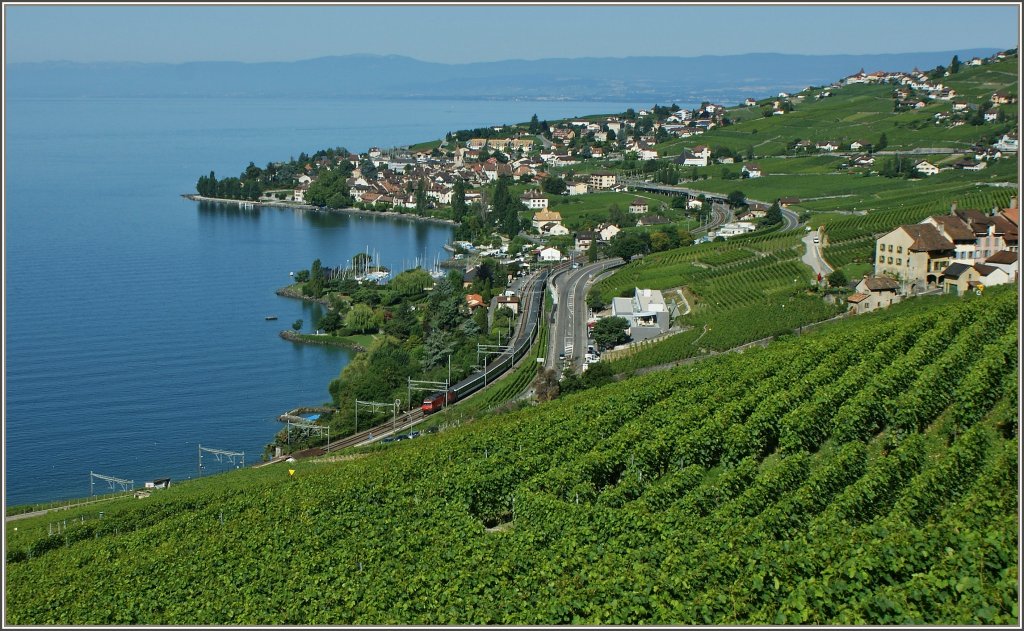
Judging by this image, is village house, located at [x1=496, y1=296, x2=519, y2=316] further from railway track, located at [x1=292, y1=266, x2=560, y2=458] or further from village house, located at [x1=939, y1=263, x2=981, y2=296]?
village house, located at [x1=939, y1=263, x2=981, y2=296]

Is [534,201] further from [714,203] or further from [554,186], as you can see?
[714,203]

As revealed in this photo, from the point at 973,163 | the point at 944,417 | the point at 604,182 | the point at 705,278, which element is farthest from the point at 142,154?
the point at 944,417

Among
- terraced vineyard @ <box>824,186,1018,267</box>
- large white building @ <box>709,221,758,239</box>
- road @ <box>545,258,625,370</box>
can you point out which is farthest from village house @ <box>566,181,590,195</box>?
terraced vineyard @ <box>824,186,1018,267</box>

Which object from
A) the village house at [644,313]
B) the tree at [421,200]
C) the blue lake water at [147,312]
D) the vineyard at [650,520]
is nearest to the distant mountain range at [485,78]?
the blue lake water at [147,312]

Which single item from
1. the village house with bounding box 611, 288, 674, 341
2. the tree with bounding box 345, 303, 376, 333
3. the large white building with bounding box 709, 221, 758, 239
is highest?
the large white building with bounding box 709, 221, 758, 239

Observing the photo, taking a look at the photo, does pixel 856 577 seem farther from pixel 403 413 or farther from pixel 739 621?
pixel 403 413

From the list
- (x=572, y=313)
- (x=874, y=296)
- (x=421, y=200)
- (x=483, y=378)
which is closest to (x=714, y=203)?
(x=421, y=200)

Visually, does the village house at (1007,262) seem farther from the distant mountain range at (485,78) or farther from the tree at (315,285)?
the distant mountain range at (485,78)
